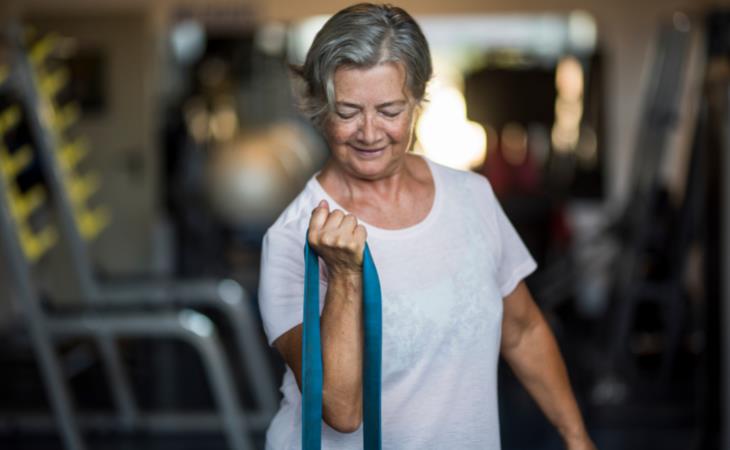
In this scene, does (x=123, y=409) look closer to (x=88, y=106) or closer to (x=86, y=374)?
(x=86, y=374)

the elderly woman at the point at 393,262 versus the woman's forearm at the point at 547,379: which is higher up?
the elderly woman at the point at 393,262

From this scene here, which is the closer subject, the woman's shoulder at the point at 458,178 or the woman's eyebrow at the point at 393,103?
the woman's eyebrow at the point at 393,103

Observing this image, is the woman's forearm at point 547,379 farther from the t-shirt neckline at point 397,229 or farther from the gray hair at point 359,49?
the gray hair at point 359,49

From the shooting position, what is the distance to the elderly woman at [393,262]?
1313 mm

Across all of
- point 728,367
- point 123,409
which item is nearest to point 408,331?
point 728,367

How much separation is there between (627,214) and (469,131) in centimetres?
356

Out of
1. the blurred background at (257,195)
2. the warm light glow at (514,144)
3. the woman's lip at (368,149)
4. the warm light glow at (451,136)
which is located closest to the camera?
the woman's lip at (368,149)

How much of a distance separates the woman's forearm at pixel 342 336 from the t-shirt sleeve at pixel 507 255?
34cm

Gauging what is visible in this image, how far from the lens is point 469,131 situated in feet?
28.0

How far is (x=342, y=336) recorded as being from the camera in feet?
4.25

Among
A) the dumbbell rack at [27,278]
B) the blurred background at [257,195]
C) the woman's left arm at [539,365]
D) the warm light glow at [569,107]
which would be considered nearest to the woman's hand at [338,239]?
the woman's left arm at [539,365]

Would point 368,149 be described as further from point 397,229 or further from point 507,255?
point 507,255

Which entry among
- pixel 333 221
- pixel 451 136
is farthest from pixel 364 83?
pixel 451 136

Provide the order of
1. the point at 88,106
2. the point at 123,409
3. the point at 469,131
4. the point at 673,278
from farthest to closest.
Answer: the point at 469,131
the point at 88,106
the point at 673,278
the point at 123,409
